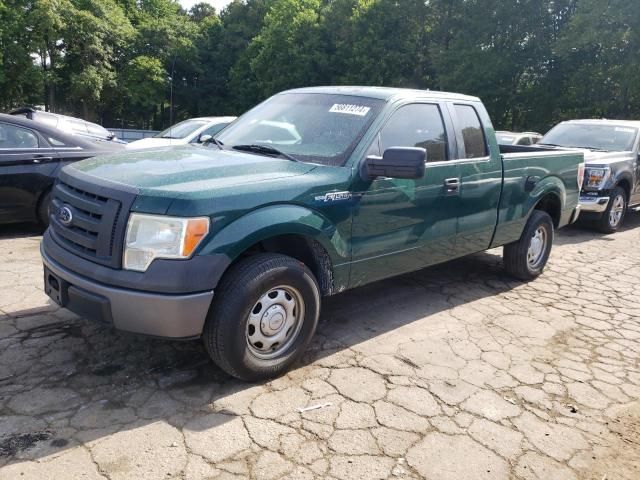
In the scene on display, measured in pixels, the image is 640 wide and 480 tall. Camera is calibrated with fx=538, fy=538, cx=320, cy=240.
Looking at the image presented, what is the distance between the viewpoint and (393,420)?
3100 millimetres

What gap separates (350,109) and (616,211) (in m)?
6.89

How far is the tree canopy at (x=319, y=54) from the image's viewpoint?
1018 inches

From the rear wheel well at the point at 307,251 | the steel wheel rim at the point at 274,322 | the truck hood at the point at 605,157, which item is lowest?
the steel wheel rim at the point at 274,322

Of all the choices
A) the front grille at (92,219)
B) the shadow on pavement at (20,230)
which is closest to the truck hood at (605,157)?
the front grille at (92,219)

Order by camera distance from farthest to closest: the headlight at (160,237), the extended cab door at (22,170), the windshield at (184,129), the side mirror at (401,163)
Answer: the windshield at (184,129) < the extended cab door at (22,170) < the side mirror at (401,163) < the headlight at (160,237)

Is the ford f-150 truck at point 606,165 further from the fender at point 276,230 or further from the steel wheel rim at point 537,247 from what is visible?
the fender at point 276,230

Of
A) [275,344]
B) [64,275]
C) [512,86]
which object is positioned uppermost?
[512,86]

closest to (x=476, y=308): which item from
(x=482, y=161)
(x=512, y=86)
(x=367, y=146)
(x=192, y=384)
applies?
(x=482, y=161)

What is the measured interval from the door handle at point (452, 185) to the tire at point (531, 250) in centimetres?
151

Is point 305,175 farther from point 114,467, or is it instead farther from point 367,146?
point 114,467

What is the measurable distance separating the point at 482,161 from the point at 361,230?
1.65 meters

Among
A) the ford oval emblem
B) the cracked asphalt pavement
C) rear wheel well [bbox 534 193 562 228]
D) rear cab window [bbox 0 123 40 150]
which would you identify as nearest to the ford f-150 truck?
rear wheel well [bbox 534 193 562 228]

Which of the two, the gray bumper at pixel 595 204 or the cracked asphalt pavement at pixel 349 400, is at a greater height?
the gray bumper at pixel 595 204

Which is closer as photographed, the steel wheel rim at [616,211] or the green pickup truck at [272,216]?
the green pickup truck at [272,216]
